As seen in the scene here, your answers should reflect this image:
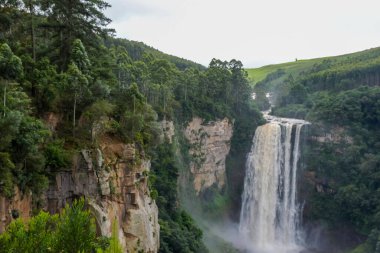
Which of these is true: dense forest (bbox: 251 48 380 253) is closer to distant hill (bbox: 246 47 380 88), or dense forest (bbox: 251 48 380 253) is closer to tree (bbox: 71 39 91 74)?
distant hill (bbox: 246 47 380 88)

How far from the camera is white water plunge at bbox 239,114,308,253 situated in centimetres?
4916

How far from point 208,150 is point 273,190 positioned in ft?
31.5

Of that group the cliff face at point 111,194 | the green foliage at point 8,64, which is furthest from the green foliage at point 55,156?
the green foliage at point 8,64

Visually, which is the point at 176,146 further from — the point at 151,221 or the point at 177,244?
the point at 151,221

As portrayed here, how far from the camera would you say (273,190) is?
50.9 meters

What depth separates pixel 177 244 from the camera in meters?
32.7

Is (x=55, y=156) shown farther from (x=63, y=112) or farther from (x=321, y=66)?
(x=321, y=66)

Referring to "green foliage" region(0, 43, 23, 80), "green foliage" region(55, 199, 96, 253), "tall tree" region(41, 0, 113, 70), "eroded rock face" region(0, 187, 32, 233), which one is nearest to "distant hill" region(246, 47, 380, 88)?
"tall tree" region(41, 0, 113, 70)

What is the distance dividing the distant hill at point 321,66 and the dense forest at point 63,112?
4233 cm

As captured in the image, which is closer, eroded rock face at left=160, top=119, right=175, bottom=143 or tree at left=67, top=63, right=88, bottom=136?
tree at left=67, top=63, right=88, bottom=136

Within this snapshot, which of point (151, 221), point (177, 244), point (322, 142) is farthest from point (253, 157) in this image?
point (151, 221)

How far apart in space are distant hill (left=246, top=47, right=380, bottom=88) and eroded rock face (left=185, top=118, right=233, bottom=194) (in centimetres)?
2588

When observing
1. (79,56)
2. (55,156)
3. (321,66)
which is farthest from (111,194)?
(321,66)

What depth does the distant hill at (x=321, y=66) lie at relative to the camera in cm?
6894
